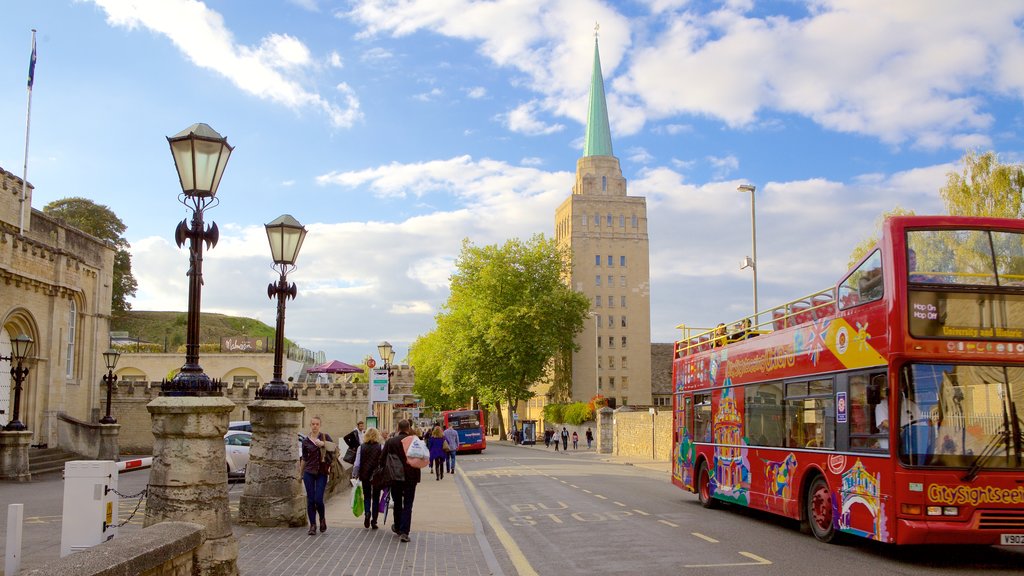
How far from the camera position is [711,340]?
1794cm

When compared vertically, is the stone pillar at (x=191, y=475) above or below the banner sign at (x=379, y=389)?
below

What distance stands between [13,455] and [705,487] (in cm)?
1802

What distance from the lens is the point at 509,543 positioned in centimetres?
1275

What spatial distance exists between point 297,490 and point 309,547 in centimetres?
247

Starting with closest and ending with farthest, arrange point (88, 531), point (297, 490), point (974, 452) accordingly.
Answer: point (88, 531), point (974, 452), point (297, 490)

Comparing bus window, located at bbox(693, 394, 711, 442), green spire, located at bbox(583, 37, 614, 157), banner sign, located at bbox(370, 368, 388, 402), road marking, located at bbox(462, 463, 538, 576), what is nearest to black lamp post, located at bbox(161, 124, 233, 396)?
road marking, located at bbox(462, 463, 538, 576)

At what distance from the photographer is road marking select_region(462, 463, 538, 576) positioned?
1030 cm

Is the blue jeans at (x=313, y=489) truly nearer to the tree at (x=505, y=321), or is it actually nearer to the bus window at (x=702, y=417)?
the bus window at (x=702, y=417)

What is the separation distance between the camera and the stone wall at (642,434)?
41.0 meters

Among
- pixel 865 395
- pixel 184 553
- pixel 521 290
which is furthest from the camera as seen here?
pixel 521 290

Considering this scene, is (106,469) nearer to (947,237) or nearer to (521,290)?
(947,237)

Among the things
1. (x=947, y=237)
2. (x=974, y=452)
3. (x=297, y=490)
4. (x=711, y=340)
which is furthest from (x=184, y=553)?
(x=711, y=340)

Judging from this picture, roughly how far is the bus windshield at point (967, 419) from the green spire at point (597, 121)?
109 meters

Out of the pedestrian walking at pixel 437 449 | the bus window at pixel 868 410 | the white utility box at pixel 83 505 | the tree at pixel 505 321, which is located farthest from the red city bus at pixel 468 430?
the white utility box at pixel 83 505
